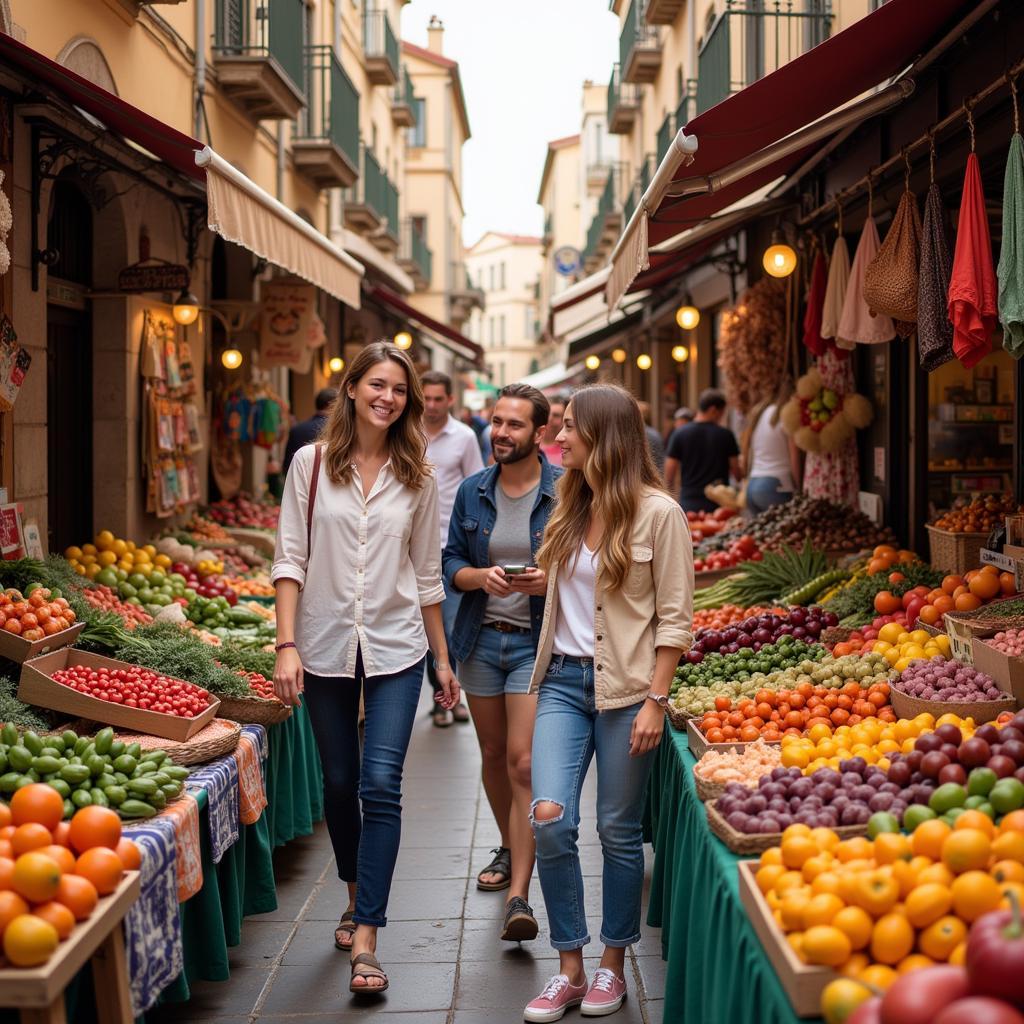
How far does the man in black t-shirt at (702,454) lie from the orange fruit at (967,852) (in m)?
8.84

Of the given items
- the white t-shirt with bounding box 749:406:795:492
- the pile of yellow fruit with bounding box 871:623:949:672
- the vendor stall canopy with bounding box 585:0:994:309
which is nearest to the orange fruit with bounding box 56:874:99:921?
the pile of yellow fruit with bounding box 871:623:949:672

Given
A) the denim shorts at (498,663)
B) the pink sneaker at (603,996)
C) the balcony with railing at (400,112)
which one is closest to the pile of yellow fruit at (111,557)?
the denim shorts at (498,663)

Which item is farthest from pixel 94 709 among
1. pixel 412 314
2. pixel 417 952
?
pixel 412 314

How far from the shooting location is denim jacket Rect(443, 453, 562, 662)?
501 centimetres

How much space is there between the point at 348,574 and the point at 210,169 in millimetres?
2557

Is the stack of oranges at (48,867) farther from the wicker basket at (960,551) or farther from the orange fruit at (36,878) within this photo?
the wicker basket at (960,551)

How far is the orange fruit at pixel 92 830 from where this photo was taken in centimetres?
328

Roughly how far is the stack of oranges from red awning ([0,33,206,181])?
3563 mm

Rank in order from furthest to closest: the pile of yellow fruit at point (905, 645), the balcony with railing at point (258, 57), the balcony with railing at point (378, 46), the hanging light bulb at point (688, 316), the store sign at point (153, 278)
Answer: the balcony with railing at point (378, 46) → the hanging light bulb at point (688, 316) → the balcony with railing at point (258, 57) → the store sign at point (153, 278) → the pile of yellow fruit at point (905, 645)

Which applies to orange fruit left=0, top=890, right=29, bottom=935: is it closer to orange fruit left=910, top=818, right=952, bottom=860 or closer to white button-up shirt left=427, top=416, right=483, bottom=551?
orange fruit left=910, top=818, right=952, bottom=860

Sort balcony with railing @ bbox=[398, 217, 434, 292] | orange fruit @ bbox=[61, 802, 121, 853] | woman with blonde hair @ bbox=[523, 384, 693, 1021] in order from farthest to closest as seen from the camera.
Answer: balcony with railing @ bbox=[398, 217, 434, 292], woman with blonde hair @ bbox=[523, 384, 693, 1021], orange fruit @ bbox=[61, 802, 121, 853]

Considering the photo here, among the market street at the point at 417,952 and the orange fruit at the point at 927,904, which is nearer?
the orange fruit at the point at 927,904

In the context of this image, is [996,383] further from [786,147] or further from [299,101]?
[299,101]

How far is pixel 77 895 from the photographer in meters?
2.99
